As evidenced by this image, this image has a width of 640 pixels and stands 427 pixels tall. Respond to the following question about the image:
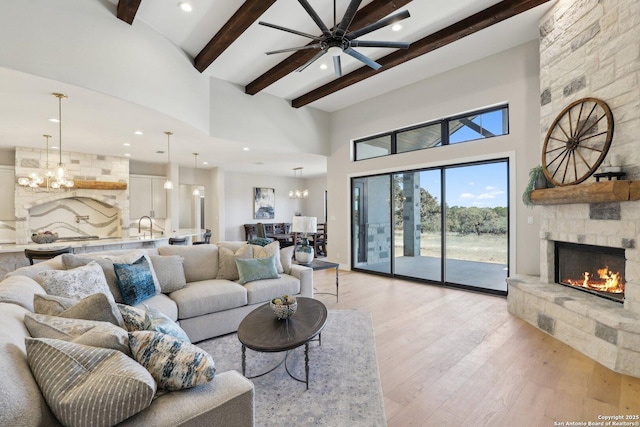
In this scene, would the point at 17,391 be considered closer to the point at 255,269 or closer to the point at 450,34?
the point at 255,269

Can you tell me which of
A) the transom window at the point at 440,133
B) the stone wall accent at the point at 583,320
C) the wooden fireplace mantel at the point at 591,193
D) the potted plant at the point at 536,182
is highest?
the transom window at the point at 440,133

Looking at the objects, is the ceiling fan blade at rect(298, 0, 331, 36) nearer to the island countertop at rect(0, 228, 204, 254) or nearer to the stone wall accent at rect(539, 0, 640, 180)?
the stone wall accent at rect(539, 0, 640, 180)

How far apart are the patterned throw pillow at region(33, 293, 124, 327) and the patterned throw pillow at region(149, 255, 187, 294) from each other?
1.53 m

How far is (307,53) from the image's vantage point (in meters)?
4.20

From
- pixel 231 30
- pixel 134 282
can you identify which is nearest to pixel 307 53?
pixel 231 30

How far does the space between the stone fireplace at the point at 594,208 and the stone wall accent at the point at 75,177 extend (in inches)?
329

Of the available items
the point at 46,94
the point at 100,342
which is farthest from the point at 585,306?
the point at 46,94

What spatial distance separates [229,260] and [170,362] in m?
2.51

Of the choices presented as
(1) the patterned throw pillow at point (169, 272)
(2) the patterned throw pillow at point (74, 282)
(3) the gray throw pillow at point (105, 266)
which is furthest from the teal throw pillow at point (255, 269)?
(2) the patterned throw pillow at point (74, 282)

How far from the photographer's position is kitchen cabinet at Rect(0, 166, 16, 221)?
5980 millimetres

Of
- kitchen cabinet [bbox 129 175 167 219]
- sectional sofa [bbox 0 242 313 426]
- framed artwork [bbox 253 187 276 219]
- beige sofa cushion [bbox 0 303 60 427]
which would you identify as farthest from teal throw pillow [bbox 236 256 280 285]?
framed artwork [bbox 253 187 276 219]

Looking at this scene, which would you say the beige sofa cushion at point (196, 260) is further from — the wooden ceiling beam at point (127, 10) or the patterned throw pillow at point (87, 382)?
the wooden ceiling beam at point (127, 10)

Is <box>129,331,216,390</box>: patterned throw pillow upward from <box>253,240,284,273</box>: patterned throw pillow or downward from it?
downward

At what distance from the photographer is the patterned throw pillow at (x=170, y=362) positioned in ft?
4.04
